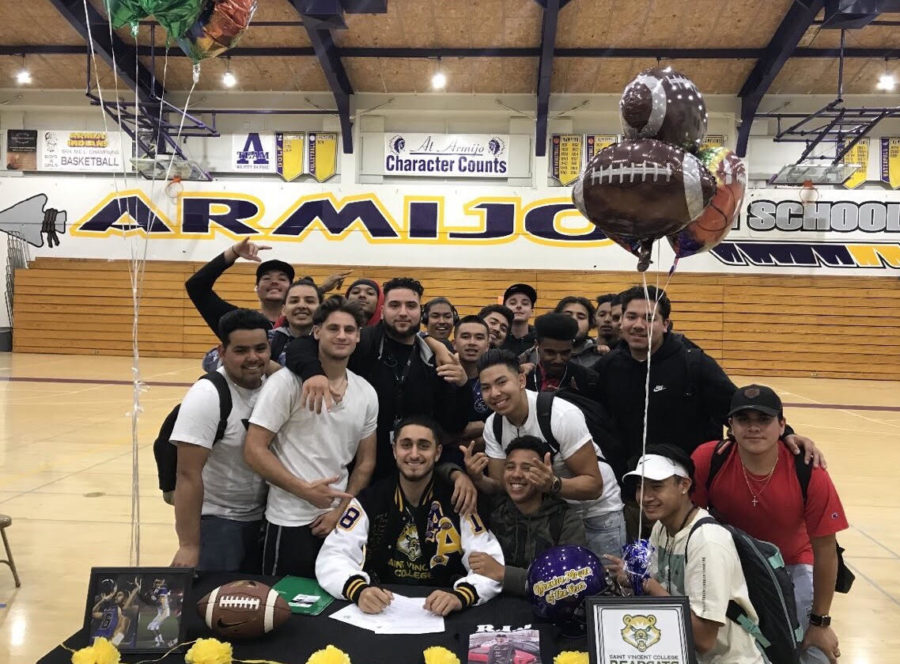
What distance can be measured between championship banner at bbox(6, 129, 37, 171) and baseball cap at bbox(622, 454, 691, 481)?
751 inches

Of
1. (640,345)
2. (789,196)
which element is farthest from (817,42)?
(640,345)

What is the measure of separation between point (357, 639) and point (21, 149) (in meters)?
19.0

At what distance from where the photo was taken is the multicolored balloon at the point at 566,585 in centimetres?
244

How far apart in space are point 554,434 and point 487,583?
780 mm

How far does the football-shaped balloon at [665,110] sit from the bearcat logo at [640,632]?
1.75m

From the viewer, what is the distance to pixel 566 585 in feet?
8.03

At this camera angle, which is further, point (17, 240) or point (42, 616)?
point (17, 240)

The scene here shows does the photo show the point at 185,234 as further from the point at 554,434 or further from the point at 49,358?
the point at 554,434

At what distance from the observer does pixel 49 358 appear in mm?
16516

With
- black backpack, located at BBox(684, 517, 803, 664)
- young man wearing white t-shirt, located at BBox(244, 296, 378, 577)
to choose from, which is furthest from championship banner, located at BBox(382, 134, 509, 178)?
black backpack, located at BBox(684, 517, 803, 664)

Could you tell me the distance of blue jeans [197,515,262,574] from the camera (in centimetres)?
318

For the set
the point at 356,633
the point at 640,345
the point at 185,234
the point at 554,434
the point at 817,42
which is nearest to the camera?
the point at 356,633

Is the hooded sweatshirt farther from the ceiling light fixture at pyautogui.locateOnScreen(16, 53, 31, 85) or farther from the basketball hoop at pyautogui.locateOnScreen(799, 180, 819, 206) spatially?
the ceiling light fixture at pyautogui.locateOnScreen(16, 53, 31, 85)

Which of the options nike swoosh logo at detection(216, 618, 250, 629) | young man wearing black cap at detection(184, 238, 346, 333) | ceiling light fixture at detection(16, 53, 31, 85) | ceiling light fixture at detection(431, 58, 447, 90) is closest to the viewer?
nike swoosh logo at detection(216, 618, 250, 629)
